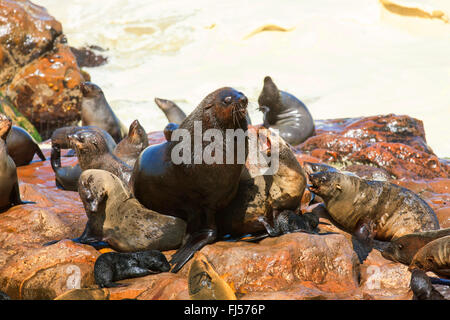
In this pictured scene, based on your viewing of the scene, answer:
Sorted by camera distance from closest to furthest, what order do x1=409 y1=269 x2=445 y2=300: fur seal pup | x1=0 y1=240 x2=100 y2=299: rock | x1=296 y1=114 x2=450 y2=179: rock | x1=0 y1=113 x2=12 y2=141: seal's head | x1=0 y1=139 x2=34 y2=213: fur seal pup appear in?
x1=409 y1=269 x2=445 y2=300: fur seal pup → x1=0 y1=240 x2=100 y2=299: rock → x1=0 y1=139 x2=34 y2=213: fur seal pup → x1=0 y1=113 x2=12 y2=141: seal's head → x1=296 y1=114 x2=450 y2=179: rock

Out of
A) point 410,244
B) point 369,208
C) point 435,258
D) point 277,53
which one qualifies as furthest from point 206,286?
point 277,53

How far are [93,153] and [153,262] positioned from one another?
2.75 meters

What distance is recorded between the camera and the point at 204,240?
14.8 feet

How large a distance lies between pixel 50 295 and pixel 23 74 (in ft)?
36.3

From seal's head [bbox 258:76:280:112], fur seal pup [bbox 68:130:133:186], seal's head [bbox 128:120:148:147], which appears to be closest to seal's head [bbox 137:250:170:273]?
fur seal pup [bbox 68:130:133:186]

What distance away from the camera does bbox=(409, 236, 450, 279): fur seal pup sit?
4.27 m

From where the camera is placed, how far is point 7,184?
571 cm

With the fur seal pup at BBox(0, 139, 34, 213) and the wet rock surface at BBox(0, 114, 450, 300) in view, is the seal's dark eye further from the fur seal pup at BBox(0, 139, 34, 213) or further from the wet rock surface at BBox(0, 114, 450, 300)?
the fur seal pup at BBox(0, 139, 34, 213)

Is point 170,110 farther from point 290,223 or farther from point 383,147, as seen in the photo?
point 290,223

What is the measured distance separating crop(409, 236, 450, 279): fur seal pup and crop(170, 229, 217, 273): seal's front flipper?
1.76 m

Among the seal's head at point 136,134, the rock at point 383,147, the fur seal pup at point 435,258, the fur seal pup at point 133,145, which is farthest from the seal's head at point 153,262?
the rock at point 383,147

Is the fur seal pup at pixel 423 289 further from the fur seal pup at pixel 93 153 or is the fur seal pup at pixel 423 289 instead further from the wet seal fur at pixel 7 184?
the wet seal fur at pixel 7 184
